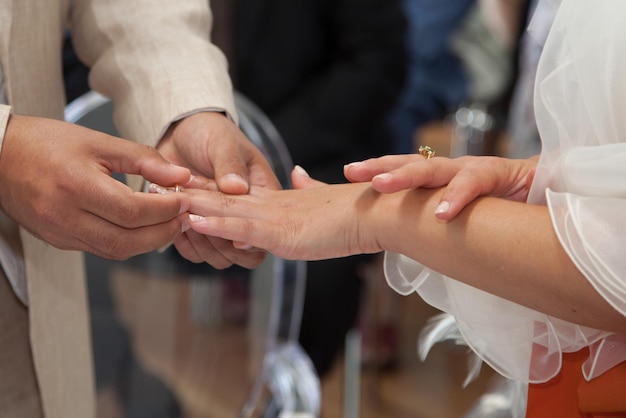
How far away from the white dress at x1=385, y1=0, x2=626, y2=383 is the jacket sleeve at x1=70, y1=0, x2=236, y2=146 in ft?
1.19

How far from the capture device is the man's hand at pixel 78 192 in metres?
0.92

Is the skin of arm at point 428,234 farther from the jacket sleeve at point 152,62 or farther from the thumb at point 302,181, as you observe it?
the jacket sleeve at point 152,62

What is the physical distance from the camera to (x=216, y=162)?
1.08 meters

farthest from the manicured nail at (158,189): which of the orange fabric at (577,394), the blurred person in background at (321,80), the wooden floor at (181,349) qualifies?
the blurred person in background at (321,80)

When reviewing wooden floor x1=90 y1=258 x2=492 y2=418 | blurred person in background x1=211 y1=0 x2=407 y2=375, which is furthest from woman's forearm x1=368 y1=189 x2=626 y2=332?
blurred person in background x1=211 y1=0 x2=407 y2=375

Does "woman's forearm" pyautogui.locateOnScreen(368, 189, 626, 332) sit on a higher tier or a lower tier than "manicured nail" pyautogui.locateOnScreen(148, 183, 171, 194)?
higher

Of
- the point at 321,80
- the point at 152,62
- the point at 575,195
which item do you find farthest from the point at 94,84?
the point at 321,80

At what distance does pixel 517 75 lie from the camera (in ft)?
10.5

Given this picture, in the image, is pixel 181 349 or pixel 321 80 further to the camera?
pixel 321 80

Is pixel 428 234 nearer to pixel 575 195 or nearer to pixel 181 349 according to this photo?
pixel 575 195

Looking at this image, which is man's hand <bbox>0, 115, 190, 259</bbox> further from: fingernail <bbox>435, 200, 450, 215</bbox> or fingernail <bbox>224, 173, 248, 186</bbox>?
fingernail <bbox>435, 200, 450, 215</bbox>

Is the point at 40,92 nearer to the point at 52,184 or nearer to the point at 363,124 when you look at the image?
the point at 52,184

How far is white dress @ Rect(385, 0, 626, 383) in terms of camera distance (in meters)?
0.83

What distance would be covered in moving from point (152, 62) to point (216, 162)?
0.17 m
